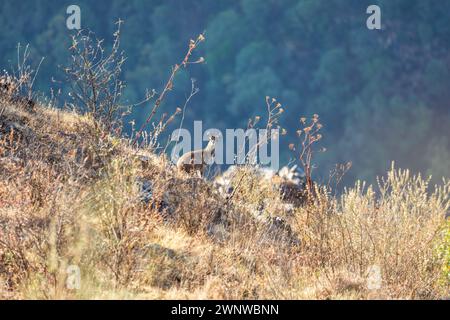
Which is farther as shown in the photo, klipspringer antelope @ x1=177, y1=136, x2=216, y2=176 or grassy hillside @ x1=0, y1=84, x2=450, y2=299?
klipspringer antelope @ x1=177, y1=136, x2=216, y2=176

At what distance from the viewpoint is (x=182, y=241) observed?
727 cm

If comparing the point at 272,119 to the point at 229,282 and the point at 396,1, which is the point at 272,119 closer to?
the point at 229,282

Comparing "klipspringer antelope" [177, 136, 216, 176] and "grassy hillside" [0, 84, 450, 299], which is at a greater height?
"klipspringer antelope" [177, 136, 216, 176]

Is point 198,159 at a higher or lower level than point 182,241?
higher

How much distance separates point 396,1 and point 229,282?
57.4 m

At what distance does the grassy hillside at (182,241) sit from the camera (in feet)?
19.6

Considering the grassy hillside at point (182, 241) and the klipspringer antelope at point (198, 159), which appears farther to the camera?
the klipspringer antelope at point (198, 159)

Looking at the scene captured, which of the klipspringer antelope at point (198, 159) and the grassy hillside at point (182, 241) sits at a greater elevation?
the klipspringer antelope at point (198, 159)

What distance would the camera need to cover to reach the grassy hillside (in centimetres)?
→ 598

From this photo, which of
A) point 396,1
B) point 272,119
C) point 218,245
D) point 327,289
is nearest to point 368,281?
point 327,289

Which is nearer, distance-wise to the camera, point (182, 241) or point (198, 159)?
point (182, 241)

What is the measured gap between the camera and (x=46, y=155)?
820 centimetres
